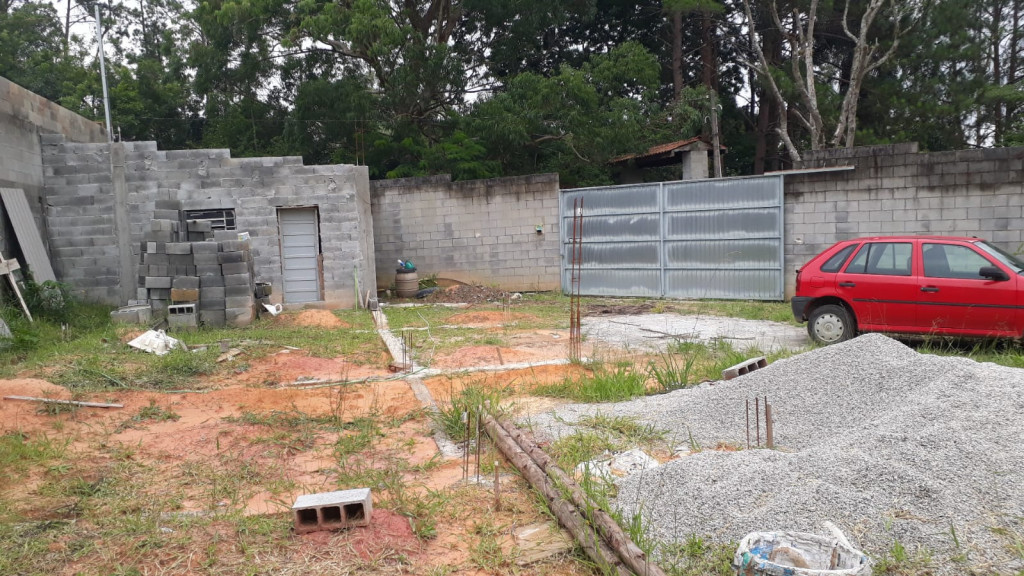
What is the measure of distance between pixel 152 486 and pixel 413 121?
16275 millimetres

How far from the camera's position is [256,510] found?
4.05 metres

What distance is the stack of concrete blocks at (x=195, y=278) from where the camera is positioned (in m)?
10.7

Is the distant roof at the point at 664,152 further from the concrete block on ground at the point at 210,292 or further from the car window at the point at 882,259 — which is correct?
the concrete block on ground at the point at 210,292

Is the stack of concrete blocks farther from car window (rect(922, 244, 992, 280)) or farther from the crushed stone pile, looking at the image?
car window (rect(922, 244, 992, 280))

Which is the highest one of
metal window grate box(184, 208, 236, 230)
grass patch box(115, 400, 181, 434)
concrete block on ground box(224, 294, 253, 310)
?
metal window grate box(184, 208, 236, 230)

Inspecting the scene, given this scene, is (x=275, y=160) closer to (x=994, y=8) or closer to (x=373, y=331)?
(x=373, y=331)

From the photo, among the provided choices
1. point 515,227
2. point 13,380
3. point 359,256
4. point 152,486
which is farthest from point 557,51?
point 152,486

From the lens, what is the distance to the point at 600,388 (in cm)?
614

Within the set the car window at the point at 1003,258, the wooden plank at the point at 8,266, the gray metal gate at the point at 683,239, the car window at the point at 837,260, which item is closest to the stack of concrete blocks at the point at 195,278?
the wooden plank at the point at 8,266

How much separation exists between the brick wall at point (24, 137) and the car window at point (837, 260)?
12121 mm

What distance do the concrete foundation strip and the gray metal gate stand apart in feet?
32.3

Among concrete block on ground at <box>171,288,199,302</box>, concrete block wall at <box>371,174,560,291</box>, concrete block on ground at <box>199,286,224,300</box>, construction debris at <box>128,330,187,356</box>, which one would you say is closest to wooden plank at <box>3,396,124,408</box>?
construction debris at <box>128,330,187,356</box>

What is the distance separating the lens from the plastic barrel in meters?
15.7

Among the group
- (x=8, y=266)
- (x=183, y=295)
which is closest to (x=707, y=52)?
(x=183, y=295)
